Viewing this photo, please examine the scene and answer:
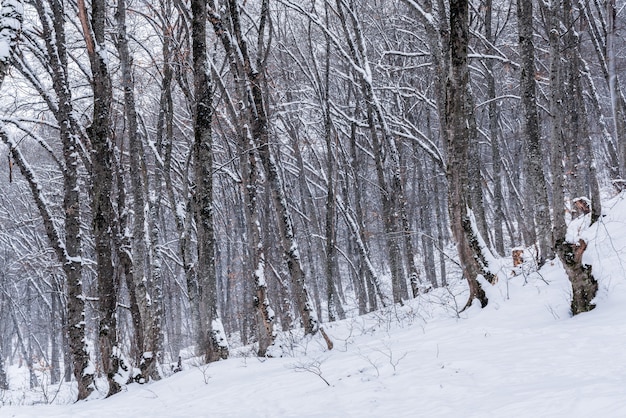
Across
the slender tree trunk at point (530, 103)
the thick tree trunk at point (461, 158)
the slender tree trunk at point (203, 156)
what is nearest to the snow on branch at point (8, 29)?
the slender tree trunk at point (203, 156)

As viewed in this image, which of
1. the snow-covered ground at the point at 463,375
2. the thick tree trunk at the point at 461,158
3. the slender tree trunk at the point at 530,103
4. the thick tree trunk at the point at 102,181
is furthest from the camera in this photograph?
the slender tree trunk at the point at 530,103

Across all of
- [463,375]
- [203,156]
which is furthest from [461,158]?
[203,156]

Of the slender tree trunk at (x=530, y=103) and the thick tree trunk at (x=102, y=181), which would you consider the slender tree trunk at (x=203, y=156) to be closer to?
the thick tree trunk at (x=102, y=181)

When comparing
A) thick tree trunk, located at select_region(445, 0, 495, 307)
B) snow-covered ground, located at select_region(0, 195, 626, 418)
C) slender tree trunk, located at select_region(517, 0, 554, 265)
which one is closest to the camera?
snow-covered ground, located at select_region(0, 195, 626, 418)

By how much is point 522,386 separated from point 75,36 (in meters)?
13.5

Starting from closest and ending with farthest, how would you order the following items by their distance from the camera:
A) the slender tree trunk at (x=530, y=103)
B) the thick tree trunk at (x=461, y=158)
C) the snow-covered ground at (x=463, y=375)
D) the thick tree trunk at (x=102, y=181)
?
the snow-covered ground at (x=463, y=375) < the thick tree trunk at (x=461, y=158) < the thick tree trunk at (x=102, y=181) < the slender tree trunk at (x=530, y=103)

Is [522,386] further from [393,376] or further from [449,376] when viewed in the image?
[393,376]

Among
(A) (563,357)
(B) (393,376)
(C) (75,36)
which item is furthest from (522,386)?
(C) (75,36)

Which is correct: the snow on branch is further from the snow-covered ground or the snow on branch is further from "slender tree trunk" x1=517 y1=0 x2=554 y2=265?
"slender tree trunk" x1=517 y1=0 x2=554 y2=265

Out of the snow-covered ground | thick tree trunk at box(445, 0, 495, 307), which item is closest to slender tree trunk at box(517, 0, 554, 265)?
the snow-covered ground

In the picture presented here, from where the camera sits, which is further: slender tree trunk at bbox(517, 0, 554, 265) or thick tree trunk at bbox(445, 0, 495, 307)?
slender tree trunk at bbox(517, 0, 554, 265)

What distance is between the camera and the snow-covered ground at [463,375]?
3309mm

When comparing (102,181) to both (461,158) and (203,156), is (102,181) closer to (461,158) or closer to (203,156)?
(203,156)

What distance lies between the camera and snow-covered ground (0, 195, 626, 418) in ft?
10.9
